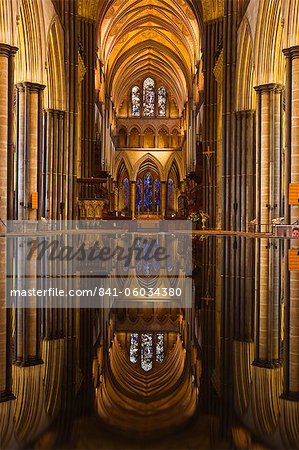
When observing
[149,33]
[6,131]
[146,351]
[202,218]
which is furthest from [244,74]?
[149,33]

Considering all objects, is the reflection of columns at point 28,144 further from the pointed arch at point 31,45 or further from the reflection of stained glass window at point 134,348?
the reflection of stained glass window at point 134,348

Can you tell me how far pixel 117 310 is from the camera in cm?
377

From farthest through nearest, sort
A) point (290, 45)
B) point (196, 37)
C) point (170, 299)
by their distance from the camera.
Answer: point (196, 37) < point (290, 45) < point (170, 299)

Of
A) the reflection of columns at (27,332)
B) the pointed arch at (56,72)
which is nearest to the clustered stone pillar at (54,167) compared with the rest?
the pointed arch at (56,72)

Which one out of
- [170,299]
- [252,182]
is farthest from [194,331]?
[252,182]

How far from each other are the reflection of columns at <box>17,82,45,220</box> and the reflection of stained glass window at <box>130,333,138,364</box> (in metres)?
17.0

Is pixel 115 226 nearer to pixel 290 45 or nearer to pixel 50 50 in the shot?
pixel 50 50

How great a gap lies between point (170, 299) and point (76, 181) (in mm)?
20529

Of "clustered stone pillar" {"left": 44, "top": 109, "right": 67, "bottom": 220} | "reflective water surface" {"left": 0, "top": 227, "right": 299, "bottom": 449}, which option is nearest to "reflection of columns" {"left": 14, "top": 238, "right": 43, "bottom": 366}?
"reflective water surface" {"left": 0, "top": 227, "right": 299, "bottom": 449}

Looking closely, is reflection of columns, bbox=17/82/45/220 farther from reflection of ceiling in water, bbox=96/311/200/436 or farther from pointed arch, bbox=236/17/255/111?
reflection of ceiling in water, bbox=96/311/200/436

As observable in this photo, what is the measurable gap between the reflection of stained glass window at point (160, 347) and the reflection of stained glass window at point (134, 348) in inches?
3.5

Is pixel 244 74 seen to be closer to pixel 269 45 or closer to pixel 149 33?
pixel 269 45

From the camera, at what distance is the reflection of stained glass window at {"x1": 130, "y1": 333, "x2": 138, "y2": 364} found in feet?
7.32

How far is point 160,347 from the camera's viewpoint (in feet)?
8.33
